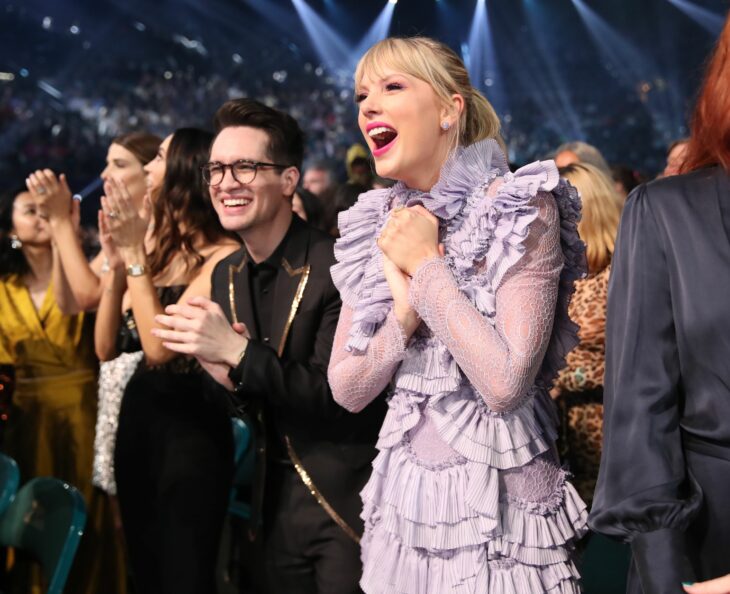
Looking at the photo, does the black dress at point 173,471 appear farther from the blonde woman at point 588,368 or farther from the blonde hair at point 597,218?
the blonde hair at point 597,218

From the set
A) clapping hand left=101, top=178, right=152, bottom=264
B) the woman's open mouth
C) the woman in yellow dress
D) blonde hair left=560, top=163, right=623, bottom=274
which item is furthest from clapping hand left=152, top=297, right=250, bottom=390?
the woman in yellow dress

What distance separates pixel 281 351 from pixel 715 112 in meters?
1.30

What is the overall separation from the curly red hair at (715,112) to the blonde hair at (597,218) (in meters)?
1.75

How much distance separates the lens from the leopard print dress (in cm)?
290

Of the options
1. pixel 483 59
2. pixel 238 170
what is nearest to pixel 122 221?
pixel 238 170

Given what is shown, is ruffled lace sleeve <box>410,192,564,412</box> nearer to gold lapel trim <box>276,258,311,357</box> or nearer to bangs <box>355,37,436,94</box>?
bangs <box>355,37,436,94</box>

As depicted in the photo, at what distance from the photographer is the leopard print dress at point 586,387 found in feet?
9.50

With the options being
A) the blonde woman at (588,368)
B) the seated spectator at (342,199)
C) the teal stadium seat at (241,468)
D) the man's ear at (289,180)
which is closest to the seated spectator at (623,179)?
the seated spectator at (342,199)

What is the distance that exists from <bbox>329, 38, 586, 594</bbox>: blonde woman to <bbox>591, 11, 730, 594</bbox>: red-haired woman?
355 millimetres

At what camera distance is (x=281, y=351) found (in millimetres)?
2225

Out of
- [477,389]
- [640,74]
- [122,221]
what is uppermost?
[640,74]

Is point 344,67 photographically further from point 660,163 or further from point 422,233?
point 422,233

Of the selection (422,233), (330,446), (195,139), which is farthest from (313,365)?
(195,139)

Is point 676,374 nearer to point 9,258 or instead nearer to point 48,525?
point 48,525
